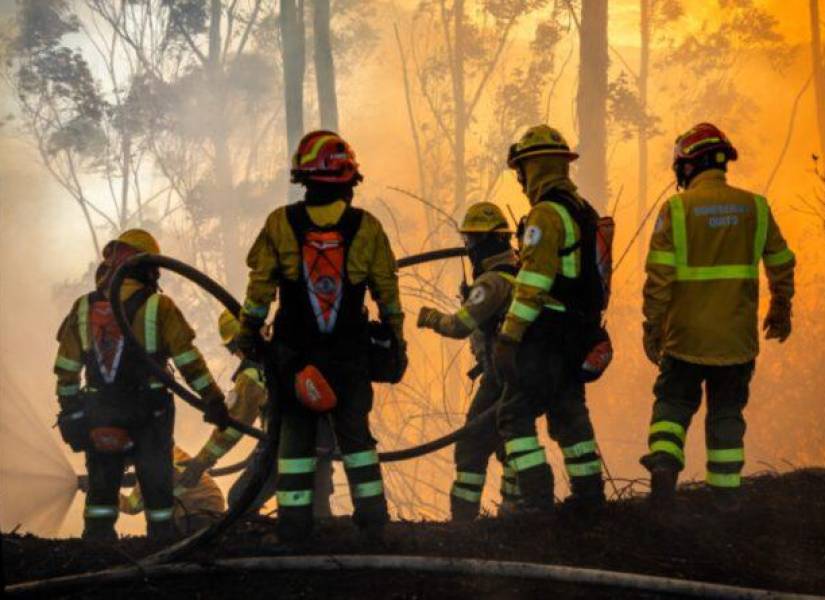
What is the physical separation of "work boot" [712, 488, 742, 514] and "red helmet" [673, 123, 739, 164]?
1.78 meters

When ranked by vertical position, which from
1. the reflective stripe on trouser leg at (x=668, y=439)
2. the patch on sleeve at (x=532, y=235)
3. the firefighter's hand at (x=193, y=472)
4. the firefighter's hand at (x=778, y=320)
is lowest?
the reflective stripe on trouser leg at (x=668, y=439)

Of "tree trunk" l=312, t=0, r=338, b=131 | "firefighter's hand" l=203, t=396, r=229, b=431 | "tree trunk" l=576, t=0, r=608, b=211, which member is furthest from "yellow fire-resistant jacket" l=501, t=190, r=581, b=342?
"tree trunk" l=312, t=0, r=338, b=131

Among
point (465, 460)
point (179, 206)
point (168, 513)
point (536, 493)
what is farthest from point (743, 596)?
point (179, 206)

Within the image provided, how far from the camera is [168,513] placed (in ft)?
21.4

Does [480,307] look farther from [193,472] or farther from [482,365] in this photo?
[193,472]

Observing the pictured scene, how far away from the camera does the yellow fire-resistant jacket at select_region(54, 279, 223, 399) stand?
238 inches

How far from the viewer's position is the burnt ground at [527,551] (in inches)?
166

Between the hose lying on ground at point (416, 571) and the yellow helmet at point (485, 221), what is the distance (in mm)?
2629

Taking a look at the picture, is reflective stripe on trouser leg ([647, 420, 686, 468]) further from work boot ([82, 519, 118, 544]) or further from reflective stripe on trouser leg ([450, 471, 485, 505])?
work boot ([82, 519, 118, 544])

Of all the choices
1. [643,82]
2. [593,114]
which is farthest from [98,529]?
[643,82]

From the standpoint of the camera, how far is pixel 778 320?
19.1 feet

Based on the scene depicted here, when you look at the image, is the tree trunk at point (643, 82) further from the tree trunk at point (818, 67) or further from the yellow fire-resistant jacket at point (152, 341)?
the yellow fire-resistant jacket at point (152, 341)

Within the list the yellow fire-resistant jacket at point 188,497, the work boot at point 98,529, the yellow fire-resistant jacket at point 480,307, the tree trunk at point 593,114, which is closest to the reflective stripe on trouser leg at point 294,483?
the yellow fire-resistant jacket at point 480,307

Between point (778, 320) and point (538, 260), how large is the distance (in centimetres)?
157
